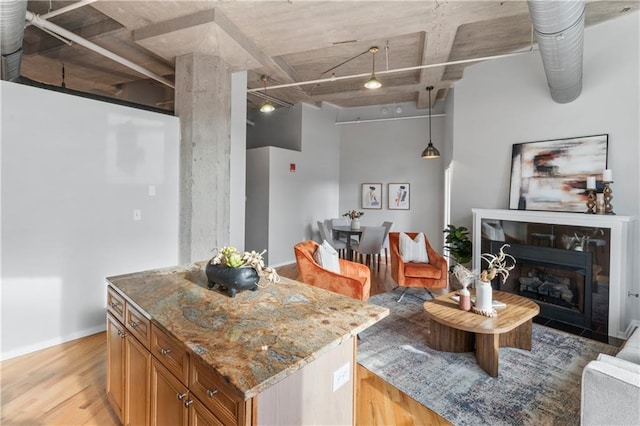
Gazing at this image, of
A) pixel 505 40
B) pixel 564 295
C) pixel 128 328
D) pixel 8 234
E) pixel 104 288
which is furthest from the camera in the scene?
pixel 505 40

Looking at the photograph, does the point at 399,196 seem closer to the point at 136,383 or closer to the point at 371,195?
the point at 371,195

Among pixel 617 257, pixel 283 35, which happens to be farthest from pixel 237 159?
pixel 617 257

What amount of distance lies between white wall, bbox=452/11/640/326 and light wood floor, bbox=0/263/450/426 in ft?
10.2

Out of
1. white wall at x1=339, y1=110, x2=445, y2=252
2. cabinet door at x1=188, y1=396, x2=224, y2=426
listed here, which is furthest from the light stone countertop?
white wall at x1=339, y1=110, x2=445, y2=252

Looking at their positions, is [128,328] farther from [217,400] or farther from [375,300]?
[375,300]

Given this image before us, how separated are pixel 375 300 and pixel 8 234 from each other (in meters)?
4.01

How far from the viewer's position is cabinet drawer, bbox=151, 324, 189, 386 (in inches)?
50.9

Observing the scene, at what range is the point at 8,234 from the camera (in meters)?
2.76

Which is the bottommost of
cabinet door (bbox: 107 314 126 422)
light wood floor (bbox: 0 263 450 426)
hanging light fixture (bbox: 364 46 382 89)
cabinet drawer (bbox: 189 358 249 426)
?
light wood floor (bbox: 0 263 450 426)

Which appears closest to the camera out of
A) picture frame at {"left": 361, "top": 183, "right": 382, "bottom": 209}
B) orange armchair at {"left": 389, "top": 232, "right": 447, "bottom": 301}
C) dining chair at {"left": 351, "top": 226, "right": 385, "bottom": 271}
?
orange armchair at {"left": 389, "top": 232, "right": 447, "bottom": 301}

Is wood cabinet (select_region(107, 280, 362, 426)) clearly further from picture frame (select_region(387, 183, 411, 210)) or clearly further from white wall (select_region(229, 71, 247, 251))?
picture frame (select_region(387, 183, 411, 210))

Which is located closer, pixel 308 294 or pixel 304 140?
pixel 308 294

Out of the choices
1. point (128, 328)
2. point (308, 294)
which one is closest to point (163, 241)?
point (128, 328)

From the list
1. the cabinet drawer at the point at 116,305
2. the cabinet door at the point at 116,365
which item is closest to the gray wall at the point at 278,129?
the cabinet drawer at the point at 116,305
